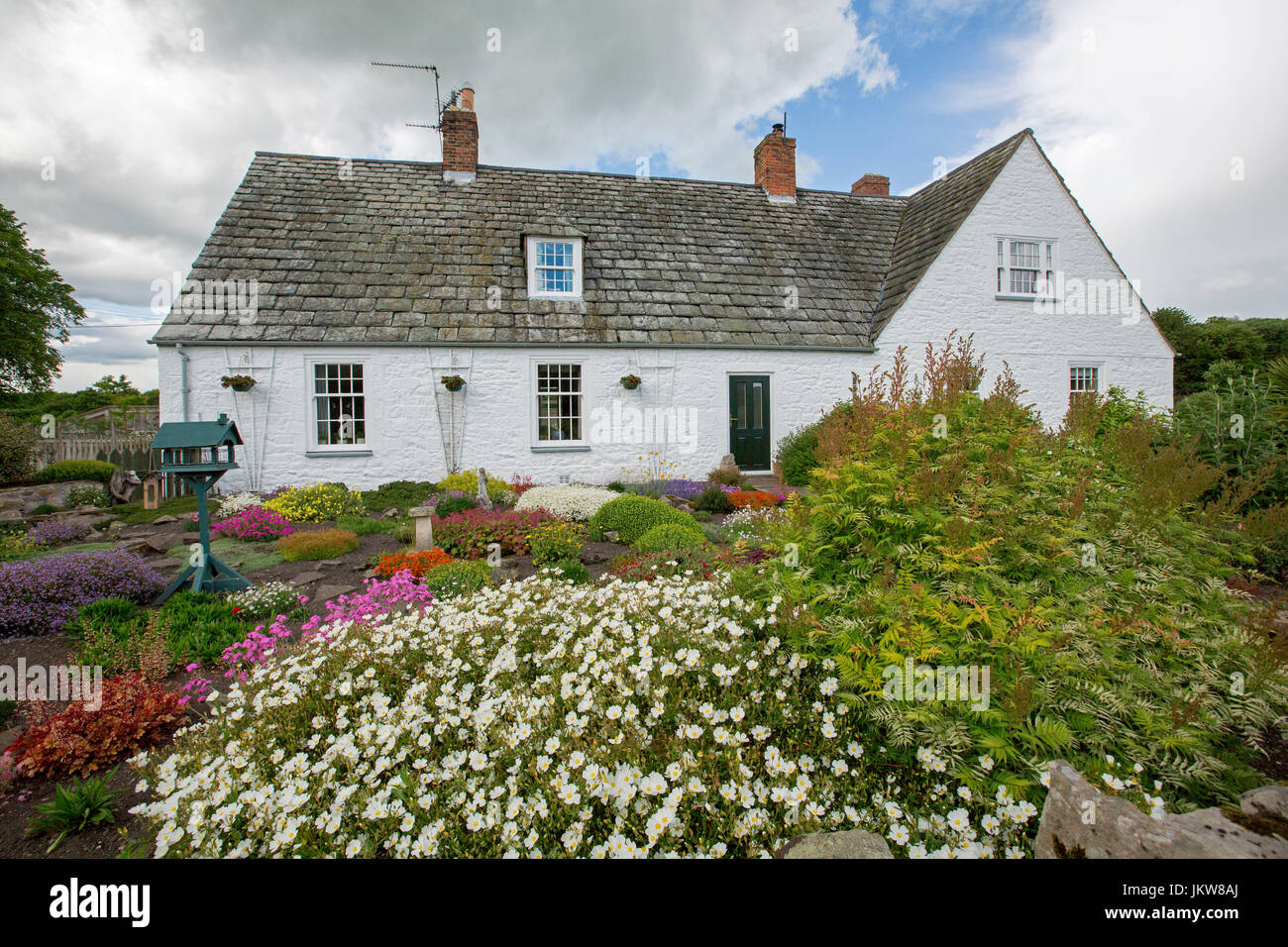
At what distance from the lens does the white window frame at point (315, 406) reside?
13.0 m

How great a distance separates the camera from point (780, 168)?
1823 cm

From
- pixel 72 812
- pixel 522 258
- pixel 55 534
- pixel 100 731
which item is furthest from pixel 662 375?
pixel 72 812

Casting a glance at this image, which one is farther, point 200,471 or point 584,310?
point 584,310

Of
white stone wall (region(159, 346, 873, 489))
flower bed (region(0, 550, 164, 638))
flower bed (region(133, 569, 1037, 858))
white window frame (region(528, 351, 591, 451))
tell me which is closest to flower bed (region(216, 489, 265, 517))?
white stone wall (region(159, 346, 873, 489))

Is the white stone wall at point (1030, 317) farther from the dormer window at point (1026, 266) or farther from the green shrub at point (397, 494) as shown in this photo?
the green shrub at point (397, 494)

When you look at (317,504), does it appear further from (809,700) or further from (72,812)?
(809,700)

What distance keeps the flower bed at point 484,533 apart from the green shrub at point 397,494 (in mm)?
3202

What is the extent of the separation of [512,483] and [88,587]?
7728 millimetres

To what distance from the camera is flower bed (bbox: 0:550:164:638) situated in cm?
562

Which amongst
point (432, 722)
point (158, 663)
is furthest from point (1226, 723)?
point (158, 663)

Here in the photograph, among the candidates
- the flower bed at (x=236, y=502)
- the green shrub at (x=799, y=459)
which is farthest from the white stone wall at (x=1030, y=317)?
the flower bed at (x=236, y=502)

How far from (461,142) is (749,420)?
35.2 feet

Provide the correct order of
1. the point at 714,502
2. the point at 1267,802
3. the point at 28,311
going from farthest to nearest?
the point at 28,311 < the point at 714,502 < the point at 1267,802
